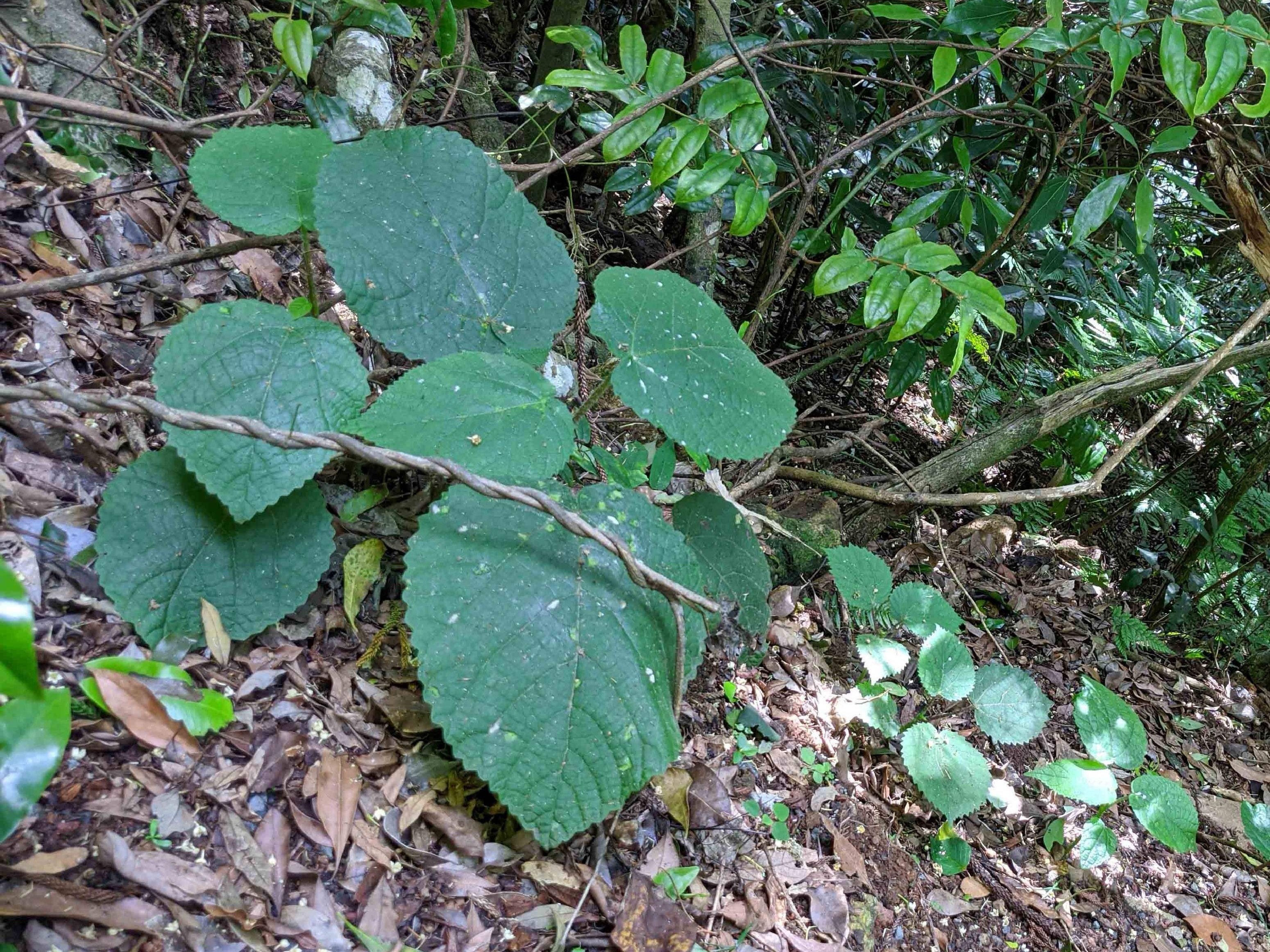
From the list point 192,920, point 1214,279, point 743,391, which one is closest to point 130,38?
point 743,391

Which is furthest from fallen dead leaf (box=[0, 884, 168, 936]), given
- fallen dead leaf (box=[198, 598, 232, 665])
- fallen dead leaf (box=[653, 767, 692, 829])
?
fallen dead leaf (box=[653, 767, 692, 829])

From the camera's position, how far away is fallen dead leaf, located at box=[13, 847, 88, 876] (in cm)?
92

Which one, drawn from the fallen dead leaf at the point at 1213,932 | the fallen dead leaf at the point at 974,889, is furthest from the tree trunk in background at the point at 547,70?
the fallen dead leaf at the point at 1213,932

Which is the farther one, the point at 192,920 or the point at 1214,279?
the point at 1214,279

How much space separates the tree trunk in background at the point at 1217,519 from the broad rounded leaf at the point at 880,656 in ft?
6.77

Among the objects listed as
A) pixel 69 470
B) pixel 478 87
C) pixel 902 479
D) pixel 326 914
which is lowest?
pixel 902 479

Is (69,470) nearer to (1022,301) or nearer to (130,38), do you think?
(130,38)

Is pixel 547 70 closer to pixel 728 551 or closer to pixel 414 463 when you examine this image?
pixel 728 551

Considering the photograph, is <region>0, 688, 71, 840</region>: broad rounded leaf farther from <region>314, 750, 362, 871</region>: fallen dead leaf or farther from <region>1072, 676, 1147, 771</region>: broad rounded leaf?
<region>1072, 676, 1147, 771</region>: broad rounded leaf

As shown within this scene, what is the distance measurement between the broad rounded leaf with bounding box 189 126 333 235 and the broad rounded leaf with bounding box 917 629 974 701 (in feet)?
5.84

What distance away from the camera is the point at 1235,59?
1605 mm

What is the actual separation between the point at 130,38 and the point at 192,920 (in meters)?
2.17

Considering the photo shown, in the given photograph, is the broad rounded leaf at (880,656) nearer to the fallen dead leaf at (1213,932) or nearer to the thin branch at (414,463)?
the thin branch at (414,463)

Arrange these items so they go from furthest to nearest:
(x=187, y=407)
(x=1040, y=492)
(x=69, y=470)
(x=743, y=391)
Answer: (x=1040, y=492) → (x=743, y=391) → (x=69, y=470) → (x=187, y=407)
